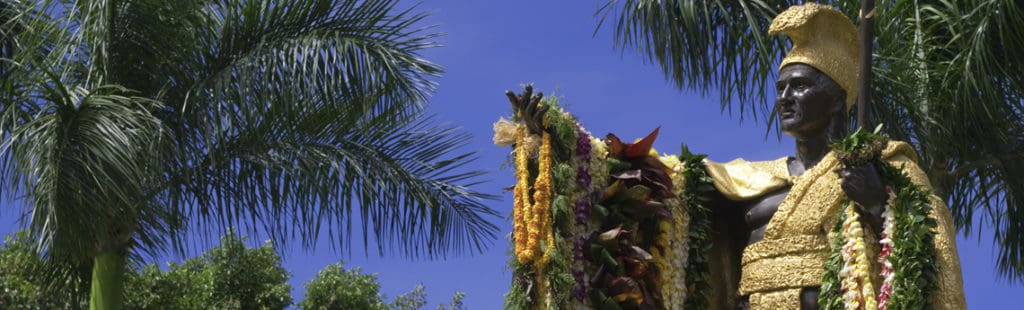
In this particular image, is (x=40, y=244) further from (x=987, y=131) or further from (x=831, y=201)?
(x=987, y=131)

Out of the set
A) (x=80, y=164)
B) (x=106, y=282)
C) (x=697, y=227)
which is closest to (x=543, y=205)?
(x=697, y=227)

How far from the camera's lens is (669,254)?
901cm

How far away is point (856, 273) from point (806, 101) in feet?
3.30

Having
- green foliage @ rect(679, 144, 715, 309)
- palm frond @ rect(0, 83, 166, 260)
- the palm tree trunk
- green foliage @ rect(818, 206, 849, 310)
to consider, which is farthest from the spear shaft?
the palm tree trunk

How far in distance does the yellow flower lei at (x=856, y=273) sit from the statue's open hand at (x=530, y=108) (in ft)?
4.61

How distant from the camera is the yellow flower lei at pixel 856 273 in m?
8.21

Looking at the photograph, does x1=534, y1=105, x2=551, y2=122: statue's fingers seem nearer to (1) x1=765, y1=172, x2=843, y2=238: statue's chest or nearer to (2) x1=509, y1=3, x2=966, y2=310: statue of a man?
(2) x1=509, y1=3, x2=966, y2=310: statue of a man

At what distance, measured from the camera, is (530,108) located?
8.36 meters

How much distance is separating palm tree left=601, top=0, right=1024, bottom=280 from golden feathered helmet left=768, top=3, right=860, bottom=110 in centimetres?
592

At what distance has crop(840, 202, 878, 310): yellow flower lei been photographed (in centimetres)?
821

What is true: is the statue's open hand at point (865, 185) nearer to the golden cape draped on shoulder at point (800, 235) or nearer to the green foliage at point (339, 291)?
the golden cape draped on shoulder at point (800, 235)

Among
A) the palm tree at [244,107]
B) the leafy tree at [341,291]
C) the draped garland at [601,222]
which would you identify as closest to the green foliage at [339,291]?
the leafy tree at [341,291]

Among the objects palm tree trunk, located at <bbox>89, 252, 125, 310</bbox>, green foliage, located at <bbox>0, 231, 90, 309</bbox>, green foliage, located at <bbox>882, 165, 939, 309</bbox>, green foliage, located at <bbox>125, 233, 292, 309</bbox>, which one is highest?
green foliage, located at <bbox>125, 233, 292, 309</bbox>

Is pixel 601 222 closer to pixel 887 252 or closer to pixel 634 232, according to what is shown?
pixel 634 232
